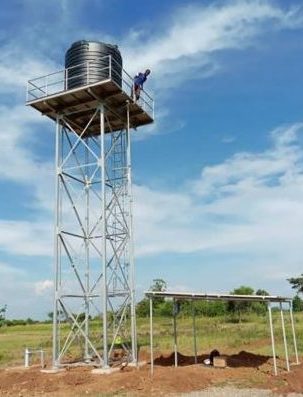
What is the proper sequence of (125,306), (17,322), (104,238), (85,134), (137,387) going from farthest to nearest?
1. (17,322)
2. (85,134)
3. (125,306)
4. (104,238)
5. (137,387)

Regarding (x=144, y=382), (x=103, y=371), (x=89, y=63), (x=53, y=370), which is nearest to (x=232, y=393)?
(x=144, y=382)

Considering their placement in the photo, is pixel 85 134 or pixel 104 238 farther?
pixel 85 134

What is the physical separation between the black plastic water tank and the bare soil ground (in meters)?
A: 11.7

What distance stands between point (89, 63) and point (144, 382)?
13.1 m

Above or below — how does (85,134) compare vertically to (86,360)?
above

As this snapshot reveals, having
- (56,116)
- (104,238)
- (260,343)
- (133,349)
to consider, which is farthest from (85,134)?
(260,343)

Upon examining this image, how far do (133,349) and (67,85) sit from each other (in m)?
11.4

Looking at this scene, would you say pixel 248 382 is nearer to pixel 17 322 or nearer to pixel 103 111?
pixel 103 111

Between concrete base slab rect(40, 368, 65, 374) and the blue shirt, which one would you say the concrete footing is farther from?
the blue shirt

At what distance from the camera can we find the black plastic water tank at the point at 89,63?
71.7 ft

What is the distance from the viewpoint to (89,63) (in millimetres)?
22016

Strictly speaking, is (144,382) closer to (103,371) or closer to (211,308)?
(103,371)

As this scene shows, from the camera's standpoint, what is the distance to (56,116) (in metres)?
23.1

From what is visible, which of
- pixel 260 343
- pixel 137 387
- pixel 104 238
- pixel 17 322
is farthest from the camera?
pixel 17 322
